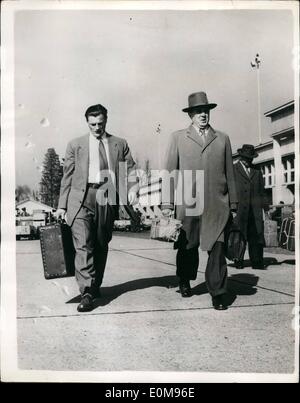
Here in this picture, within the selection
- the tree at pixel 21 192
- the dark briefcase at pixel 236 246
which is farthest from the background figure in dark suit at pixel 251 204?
the tree at pixel 21 192

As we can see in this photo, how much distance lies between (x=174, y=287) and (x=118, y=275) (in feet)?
3.68

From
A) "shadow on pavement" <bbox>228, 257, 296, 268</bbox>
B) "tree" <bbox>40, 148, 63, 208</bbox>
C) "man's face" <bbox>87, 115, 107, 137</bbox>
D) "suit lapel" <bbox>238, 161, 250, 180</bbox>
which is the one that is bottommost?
"shadow on pavement" <bbox>228, 257, 296, 268</bbox>

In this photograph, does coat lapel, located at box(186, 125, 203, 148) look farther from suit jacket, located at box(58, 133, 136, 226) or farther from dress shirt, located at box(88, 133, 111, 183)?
dress shirt, located at box(88, 133, 111, 183)

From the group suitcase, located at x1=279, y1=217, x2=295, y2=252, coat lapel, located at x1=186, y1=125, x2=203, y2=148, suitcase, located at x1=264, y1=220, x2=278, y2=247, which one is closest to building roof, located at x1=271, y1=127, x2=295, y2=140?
coat lapel, located at x1=186, y1=125, x2=203, y2=148

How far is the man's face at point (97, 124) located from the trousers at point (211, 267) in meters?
1.36

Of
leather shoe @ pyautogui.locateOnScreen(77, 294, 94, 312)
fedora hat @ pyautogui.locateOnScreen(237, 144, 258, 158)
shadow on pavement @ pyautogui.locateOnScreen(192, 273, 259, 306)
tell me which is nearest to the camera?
leather shoe @ pyautogui.locateOnScreen(77, 294, 94, 312)

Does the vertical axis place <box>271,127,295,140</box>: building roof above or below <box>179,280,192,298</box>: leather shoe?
above

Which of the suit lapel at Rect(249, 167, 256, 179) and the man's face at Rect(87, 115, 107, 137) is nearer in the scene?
the man's face at Rect(87, 115, 107, 137)

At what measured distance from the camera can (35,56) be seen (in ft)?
15.6

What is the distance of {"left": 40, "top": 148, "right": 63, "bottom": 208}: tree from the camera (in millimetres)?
4980

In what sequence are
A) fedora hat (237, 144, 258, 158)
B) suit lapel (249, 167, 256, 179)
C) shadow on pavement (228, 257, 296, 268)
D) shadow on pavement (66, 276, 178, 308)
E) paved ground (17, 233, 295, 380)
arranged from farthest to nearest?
shadow on pavement (228, 257, 296, 268), suit lapel (249, 167, 256, 179), fedora hat (237, 144, 258, 158), shadow on pavement (66, 276, 178, 308), paved ground (17, 233, 295, 380)

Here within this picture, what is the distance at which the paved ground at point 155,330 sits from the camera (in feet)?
13.0

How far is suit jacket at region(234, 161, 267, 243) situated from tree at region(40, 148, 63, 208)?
2997 millimetres

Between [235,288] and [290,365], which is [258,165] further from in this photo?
[290,365]
